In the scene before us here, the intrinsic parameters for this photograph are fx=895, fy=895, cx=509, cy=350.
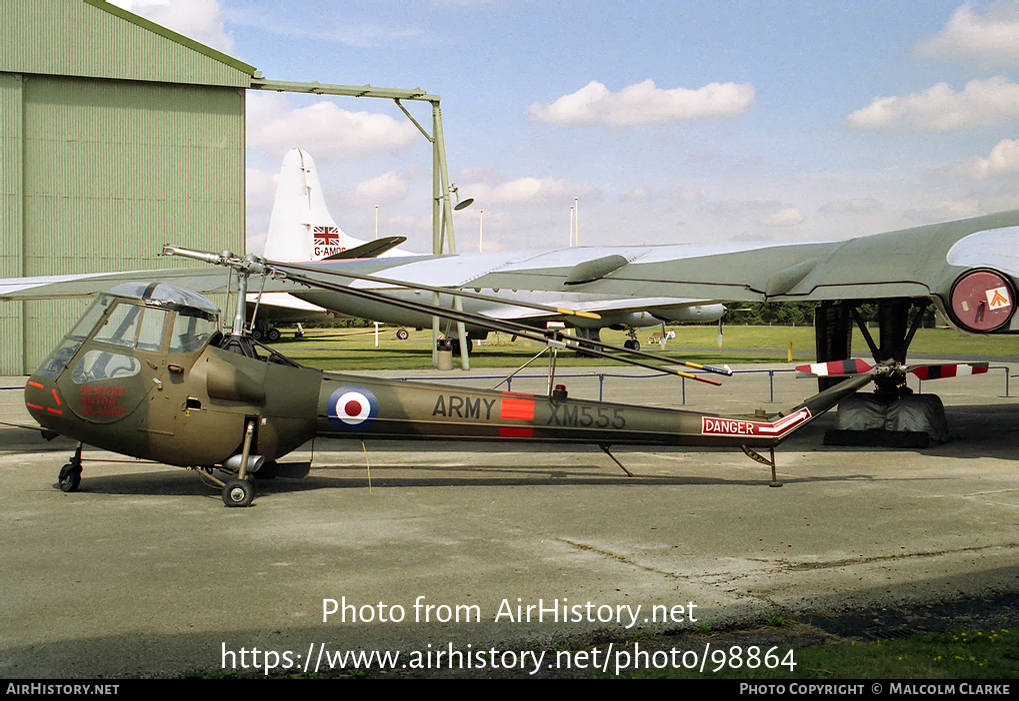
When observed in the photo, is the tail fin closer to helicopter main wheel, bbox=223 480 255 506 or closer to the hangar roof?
the hangar roof

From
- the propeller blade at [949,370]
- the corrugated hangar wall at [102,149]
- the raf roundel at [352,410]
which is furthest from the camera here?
the corrugated hangar wall at [102,149]

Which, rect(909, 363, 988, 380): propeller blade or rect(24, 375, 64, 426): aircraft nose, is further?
rect(909, 363, 988, 380): propeller blade

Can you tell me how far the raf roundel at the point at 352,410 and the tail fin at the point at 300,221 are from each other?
48.2m

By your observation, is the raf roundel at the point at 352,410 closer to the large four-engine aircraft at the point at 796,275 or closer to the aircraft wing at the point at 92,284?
the large four-engine aircraft at the point at 796,275

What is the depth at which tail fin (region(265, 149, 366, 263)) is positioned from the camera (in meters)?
57.9

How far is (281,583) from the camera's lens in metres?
6.98

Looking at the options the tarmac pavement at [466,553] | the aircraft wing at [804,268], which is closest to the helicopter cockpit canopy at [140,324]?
the tarmac pavement at [466,553]

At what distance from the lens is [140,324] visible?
10.2 m

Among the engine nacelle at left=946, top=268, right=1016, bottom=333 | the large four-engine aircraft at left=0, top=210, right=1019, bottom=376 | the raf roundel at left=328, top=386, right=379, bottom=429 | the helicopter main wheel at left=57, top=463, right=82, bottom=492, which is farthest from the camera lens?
the large four-engine aircraft at left=0, top=210, right=1019, bottom=376

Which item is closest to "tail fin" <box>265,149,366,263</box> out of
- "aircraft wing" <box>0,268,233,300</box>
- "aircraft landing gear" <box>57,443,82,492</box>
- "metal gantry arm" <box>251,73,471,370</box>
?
"metal gantry arm" <box>251,73,471,370</box>

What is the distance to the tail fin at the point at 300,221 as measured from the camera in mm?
57906

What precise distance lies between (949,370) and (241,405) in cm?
882

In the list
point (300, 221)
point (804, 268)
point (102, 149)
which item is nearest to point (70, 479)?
point (804, 268)

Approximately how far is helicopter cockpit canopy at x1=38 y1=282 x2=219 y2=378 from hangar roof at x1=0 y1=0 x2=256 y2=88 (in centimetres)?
2428
